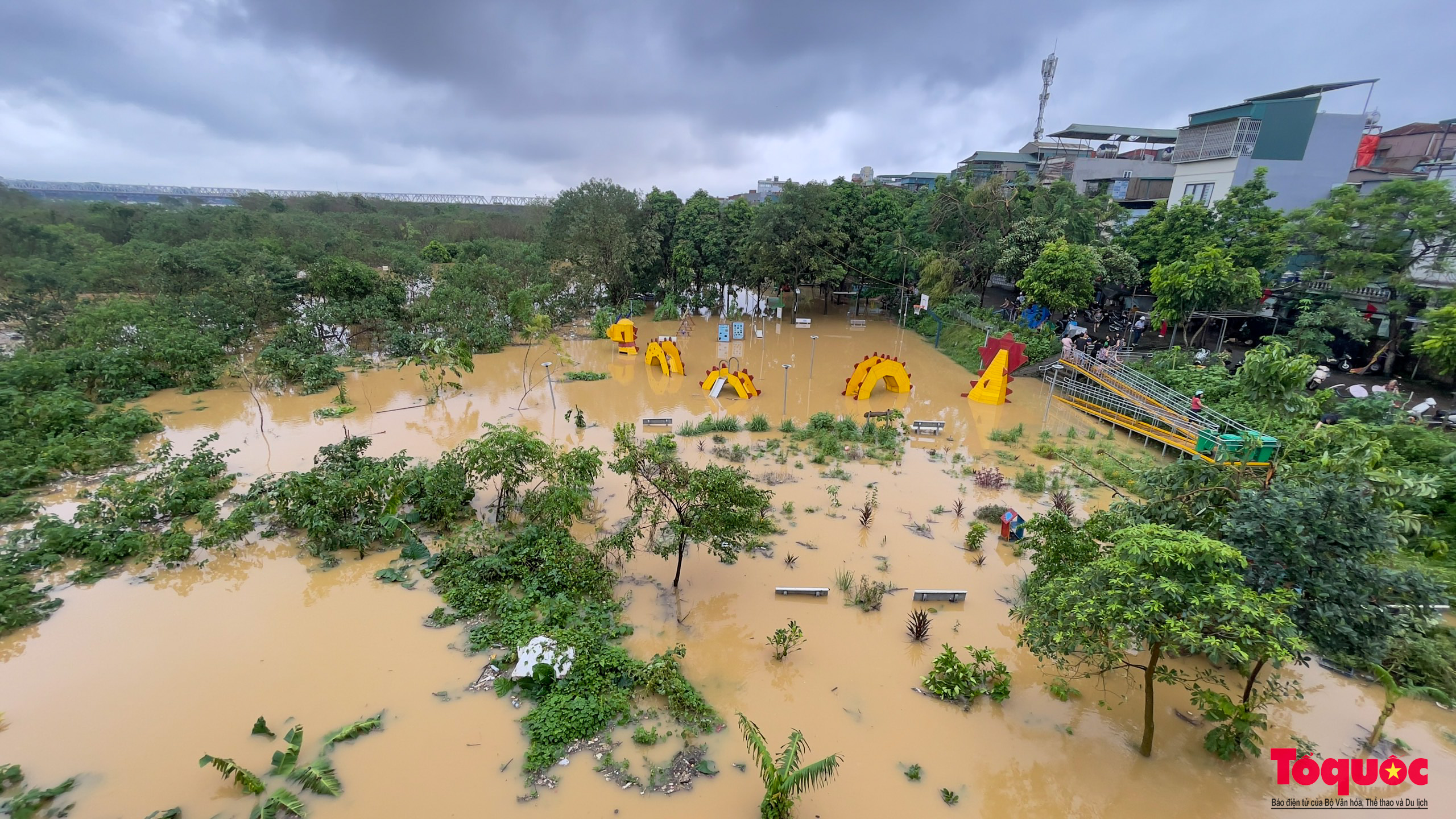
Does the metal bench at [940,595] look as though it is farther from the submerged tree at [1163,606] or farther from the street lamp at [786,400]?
the street lamp at [786,400]

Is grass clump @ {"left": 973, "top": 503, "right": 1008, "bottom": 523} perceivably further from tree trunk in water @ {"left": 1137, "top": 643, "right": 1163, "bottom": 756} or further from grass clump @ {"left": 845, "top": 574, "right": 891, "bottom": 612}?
tree trunk in water @ {"left": 1137, "top": 643, "right": 1163, "bottom": 756}

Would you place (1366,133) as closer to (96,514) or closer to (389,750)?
(389,750)

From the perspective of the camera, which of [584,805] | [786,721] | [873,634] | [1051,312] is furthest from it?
[1051,312]

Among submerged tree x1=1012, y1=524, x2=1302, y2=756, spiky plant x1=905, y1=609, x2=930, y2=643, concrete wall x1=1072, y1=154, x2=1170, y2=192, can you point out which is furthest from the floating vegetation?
concrete wall x1=1072, y1=154, x2=1170, y2=192

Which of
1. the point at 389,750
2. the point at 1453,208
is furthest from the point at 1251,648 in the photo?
the point at 1453,208

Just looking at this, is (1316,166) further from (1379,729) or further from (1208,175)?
(1379,729)

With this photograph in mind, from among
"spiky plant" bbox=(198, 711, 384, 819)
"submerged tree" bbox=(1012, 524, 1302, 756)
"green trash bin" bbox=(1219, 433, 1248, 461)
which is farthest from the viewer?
"green trash bin" bbox=(1219, 433, 1248, 461)

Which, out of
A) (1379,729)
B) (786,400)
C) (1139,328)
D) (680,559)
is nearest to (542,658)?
(680,559)
